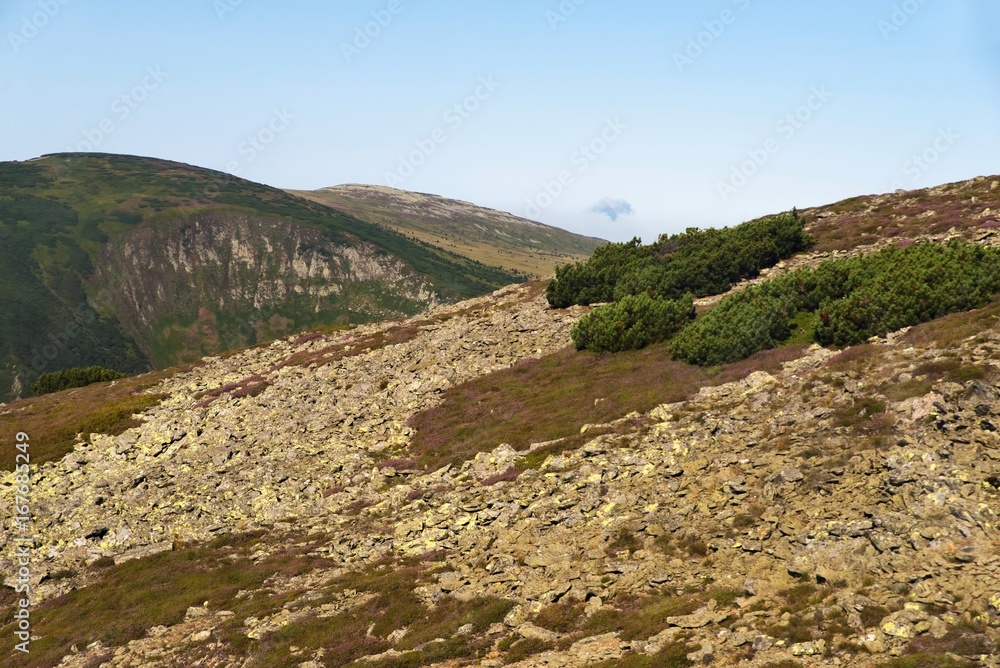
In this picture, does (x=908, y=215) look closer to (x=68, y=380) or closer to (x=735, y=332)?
(x=735, y=332)

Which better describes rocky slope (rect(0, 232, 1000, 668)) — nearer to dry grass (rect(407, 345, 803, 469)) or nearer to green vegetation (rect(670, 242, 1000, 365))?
dry grass (rect(407, 345, 803, 469))

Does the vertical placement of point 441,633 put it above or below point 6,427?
below

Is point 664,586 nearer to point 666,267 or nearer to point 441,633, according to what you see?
point 441,633

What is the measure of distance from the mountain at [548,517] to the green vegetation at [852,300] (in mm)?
1864

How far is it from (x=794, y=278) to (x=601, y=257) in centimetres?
2071

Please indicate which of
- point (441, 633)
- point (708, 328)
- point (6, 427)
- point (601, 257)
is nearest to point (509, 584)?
point (441, 633)

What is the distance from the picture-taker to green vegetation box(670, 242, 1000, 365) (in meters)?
31.1

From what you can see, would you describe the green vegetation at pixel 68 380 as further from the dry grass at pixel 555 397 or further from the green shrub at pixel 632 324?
the green shrub at pixel 632 324

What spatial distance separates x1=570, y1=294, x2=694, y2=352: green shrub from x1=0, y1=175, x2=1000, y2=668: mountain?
1.25 metres

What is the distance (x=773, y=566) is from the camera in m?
17.7

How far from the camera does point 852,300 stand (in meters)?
33.4

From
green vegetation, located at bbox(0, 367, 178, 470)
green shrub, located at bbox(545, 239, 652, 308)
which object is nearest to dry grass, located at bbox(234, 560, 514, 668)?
green vegetation, located at bbox(0, 367, 178, 470)

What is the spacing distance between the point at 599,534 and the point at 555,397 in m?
16.2

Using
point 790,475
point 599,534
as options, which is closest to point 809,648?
point 790,475
